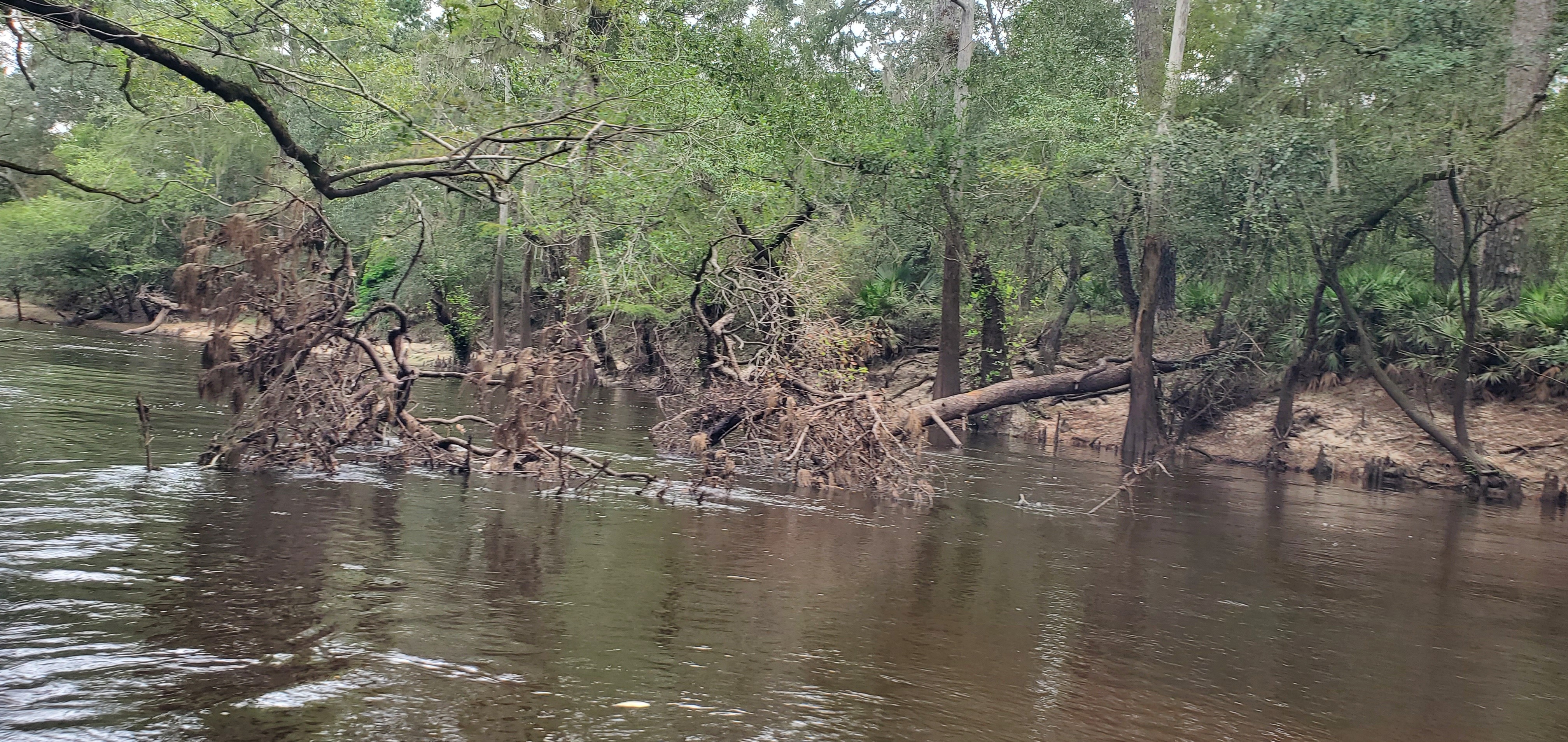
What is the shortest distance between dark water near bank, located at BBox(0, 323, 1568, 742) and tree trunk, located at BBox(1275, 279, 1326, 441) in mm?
8853

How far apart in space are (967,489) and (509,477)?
648 centimetres

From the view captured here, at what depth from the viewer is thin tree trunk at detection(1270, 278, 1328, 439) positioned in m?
22.4

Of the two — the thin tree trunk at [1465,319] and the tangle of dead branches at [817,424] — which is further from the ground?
the thin tree trunk at [1465,319]

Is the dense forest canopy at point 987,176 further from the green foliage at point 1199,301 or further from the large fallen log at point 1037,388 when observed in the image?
the large fallen log at point 1037,388

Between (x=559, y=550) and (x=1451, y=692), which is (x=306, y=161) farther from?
(x=1451, y=692)

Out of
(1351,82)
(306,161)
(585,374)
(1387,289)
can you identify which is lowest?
(585,374)

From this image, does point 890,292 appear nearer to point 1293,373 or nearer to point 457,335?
point 1293,373

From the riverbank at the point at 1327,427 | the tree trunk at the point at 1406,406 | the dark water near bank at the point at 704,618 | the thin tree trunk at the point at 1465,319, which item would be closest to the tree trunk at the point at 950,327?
the riverbank at the point at 1327,427

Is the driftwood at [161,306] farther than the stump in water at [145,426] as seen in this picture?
Yes

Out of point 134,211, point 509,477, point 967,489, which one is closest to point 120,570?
point 509,477

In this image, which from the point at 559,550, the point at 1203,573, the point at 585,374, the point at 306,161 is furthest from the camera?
the point at 585,374

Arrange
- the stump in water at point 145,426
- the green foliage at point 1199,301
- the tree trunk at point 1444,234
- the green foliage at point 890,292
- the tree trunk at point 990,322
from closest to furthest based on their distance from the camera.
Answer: the stump in water at point 145,426 < the tree trunk at point 1444,234 < the tree trunk at point 990,322 < the green foliage at point 1199,301 < the green foliage at point 890,292

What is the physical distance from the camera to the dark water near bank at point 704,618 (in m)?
5.59

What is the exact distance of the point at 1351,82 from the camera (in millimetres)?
19703
